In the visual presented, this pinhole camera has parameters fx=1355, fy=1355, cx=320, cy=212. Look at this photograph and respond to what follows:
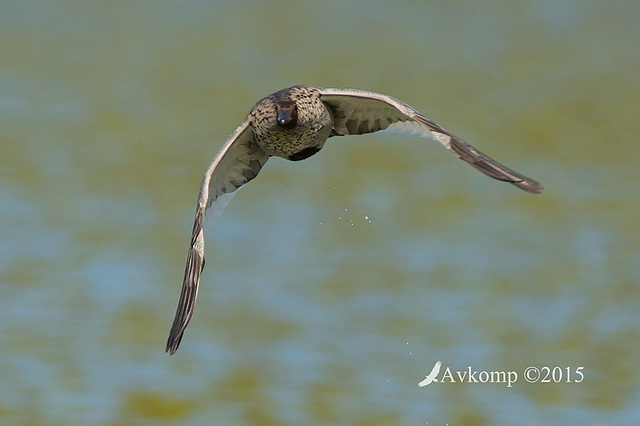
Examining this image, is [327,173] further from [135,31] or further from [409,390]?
[135,31]

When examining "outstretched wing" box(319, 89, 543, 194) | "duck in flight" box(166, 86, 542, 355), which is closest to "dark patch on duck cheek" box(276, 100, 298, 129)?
"duck in flight" box(166, 86, 542, 355)

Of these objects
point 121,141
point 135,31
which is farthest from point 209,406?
point 135,31

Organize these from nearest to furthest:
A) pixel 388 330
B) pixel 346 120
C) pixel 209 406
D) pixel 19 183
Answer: pixel 346 120, pixel 209 406, pixel 388 330, pixel 19 183

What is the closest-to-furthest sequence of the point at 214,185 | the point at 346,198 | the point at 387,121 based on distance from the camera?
the point at 387,121 < the point at 214,185 < the point at 346,198

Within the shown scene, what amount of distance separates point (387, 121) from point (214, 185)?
116 centimetres

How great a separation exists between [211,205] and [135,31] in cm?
1991

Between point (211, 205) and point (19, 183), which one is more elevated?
point (19, 183)

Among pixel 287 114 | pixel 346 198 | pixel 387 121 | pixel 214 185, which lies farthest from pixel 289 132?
pixel 346 198

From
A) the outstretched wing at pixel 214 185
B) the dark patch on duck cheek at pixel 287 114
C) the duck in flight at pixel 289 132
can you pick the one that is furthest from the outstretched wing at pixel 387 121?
the outstretched wing at pixel 214 185

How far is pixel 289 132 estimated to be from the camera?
7965 mm

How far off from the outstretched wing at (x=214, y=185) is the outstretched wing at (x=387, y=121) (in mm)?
543

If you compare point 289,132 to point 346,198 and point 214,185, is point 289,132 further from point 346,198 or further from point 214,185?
point 346,198

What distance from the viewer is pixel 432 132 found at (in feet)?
25.1

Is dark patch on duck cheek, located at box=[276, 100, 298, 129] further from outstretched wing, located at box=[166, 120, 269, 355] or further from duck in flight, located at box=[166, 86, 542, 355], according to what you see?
outstretched wing, located at box=[166, 120, 269, 355]
